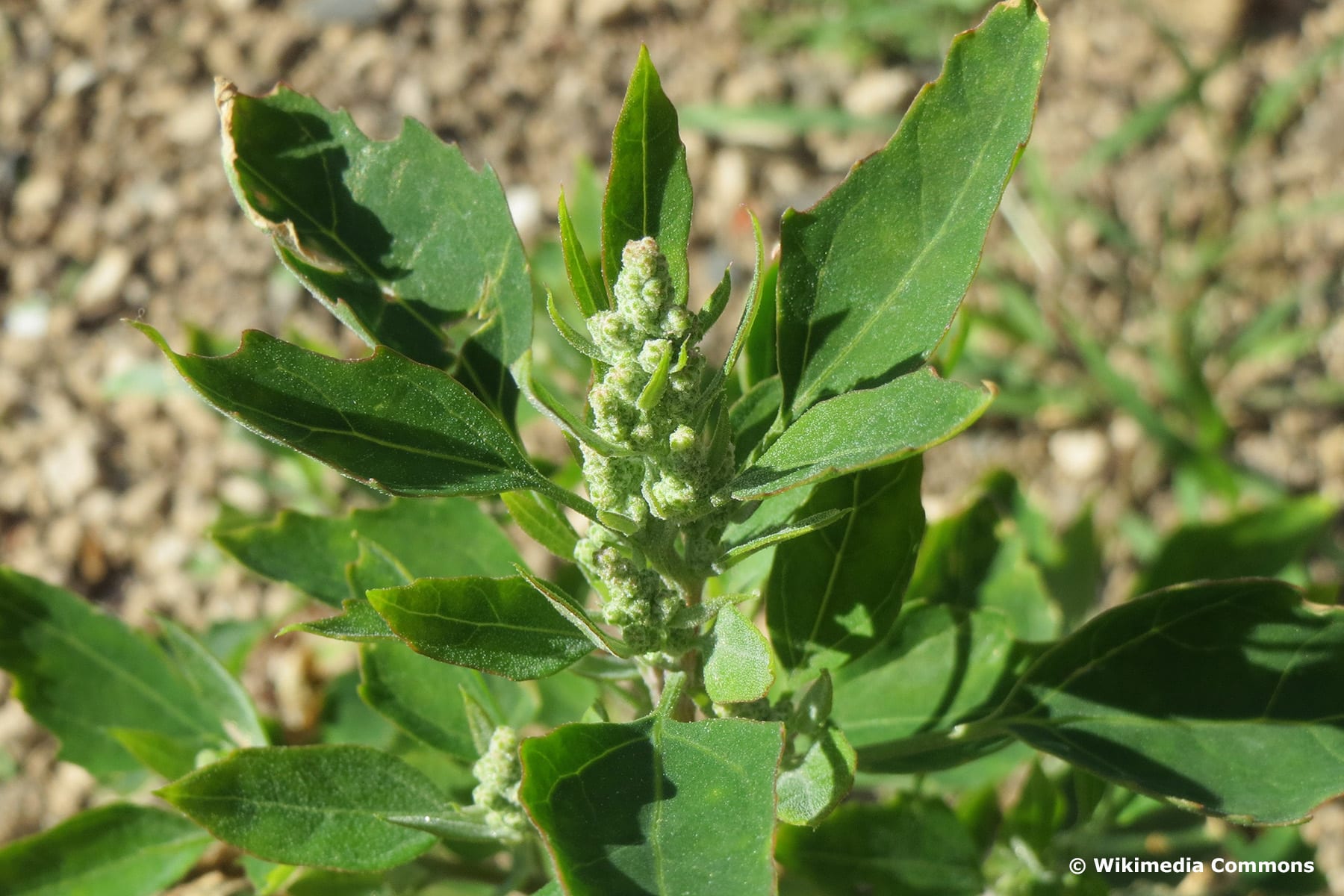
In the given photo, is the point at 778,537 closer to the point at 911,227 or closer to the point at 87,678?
the point at 911,227

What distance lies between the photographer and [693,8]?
414 centimetres

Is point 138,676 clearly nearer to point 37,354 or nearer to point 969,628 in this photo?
point 969,628

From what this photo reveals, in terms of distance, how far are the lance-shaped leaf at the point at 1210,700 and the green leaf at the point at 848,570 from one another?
0.80ft

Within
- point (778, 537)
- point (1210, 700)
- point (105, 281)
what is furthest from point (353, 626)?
point (105, 281)

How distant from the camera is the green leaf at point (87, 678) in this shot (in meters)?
1.86

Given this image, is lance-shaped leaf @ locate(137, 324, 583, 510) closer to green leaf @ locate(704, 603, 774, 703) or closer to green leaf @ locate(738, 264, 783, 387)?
green leaf @ locate(704, 603, 774, 703)

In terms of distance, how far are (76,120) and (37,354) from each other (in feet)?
2.87

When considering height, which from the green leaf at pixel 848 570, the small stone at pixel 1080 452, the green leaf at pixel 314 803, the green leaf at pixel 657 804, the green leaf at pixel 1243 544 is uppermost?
the small stone at pixel 1080 452

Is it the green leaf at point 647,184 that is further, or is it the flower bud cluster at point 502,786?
the flower bud cluster at point 502,786

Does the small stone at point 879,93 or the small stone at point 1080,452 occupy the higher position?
the small stone at point 879,93

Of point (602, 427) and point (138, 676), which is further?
point (138, 676)

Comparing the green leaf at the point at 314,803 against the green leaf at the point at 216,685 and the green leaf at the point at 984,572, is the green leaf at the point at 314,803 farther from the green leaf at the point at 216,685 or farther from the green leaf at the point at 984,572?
the green leaf at the point at 984,572

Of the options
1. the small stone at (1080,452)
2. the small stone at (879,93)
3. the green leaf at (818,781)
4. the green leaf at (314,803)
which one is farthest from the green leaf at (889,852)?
the small stone at (879,93)

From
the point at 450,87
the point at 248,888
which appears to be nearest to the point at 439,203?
the point at 248,888
